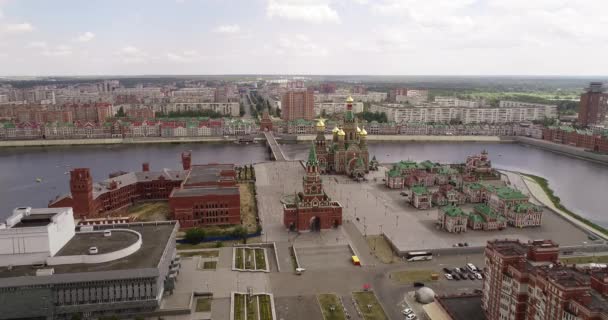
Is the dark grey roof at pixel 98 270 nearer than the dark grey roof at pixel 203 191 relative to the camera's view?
Yes

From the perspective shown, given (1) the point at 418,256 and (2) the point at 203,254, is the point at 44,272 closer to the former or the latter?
(2) the point at 203,254

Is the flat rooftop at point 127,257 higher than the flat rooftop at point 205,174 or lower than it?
lower

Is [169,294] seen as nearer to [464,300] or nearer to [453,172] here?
[464,300]

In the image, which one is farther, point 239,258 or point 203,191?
point 203,191

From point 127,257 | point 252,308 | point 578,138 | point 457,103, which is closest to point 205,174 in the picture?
point 127,257

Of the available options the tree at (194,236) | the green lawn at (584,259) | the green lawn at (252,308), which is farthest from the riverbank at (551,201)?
the tree at (194,236)

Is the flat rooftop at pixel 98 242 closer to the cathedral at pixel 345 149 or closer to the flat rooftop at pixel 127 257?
the flat rooftop at pixel 127 257

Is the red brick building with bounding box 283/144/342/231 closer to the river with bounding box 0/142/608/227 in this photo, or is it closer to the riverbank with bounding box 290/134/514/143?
the river with bounding box 0/142/608/227
